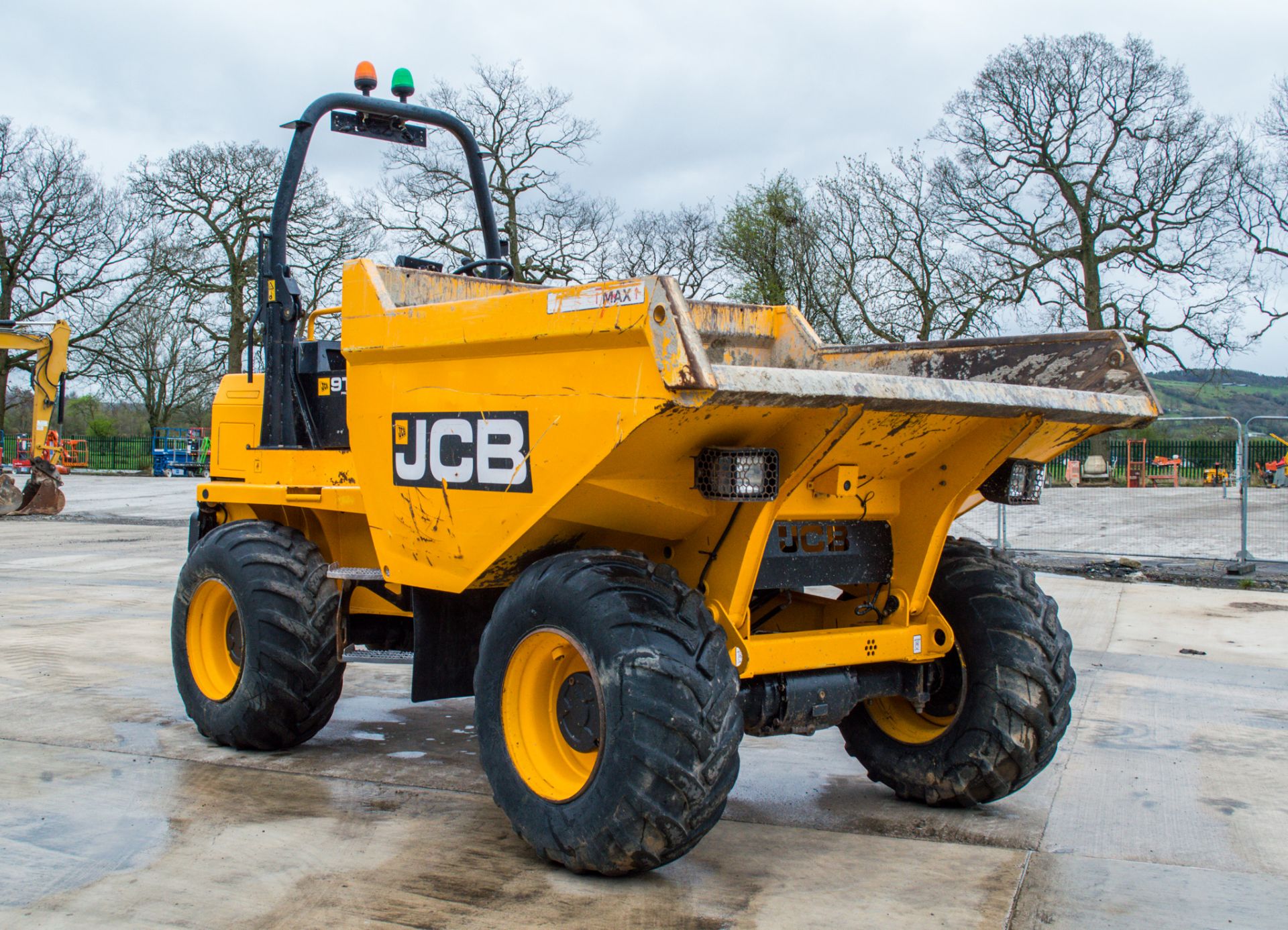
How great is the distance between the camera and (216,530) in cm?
551

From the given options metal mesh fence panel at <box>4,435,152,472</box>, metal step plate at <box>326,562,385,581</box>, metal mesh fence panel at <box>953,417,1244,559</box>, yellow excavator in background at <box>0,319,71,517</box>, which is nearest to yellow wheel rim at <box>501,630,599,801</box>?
metal step plate at <box>326,562,385,581</box>

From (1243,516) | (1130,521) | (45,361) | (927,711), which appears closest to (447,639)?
(927,711)

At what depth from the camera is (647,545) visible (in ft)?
13.7

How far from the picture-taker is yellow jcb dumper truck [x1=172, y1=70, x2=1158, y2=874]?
352 cm

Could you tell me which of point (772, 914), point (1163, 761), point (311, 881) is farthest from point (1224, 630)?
point (311, 881)

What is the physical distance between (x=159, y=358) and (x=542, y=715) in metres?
39.5

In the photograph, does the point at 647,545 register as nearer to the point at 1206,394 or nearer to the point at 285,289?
the point at 285,289

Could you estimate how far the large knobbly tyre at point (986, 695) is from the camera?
438cm

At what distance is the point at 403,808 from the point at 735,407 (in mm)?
2177

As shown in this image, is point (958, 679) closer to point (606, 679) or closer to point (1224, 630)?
point (606, 679)

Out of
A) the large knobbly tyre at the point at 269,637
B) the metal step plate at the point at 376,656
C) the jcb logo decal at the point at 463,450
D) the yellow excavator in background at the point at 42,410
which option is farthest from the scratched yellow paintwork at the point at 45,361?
the jcb logo decal at the point at 463,450

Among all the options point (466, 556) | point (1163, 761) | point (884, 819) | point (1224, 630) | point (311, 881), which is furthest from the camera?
point (1224, 630)

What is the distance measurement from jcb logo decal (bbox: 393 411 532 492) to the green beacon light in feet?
6.50

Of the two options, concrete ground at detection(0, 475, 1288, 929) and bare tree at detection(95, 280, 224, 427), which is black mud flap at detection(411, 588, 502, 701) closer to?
concrete ground at detection(0, 475, 1288, 929)
